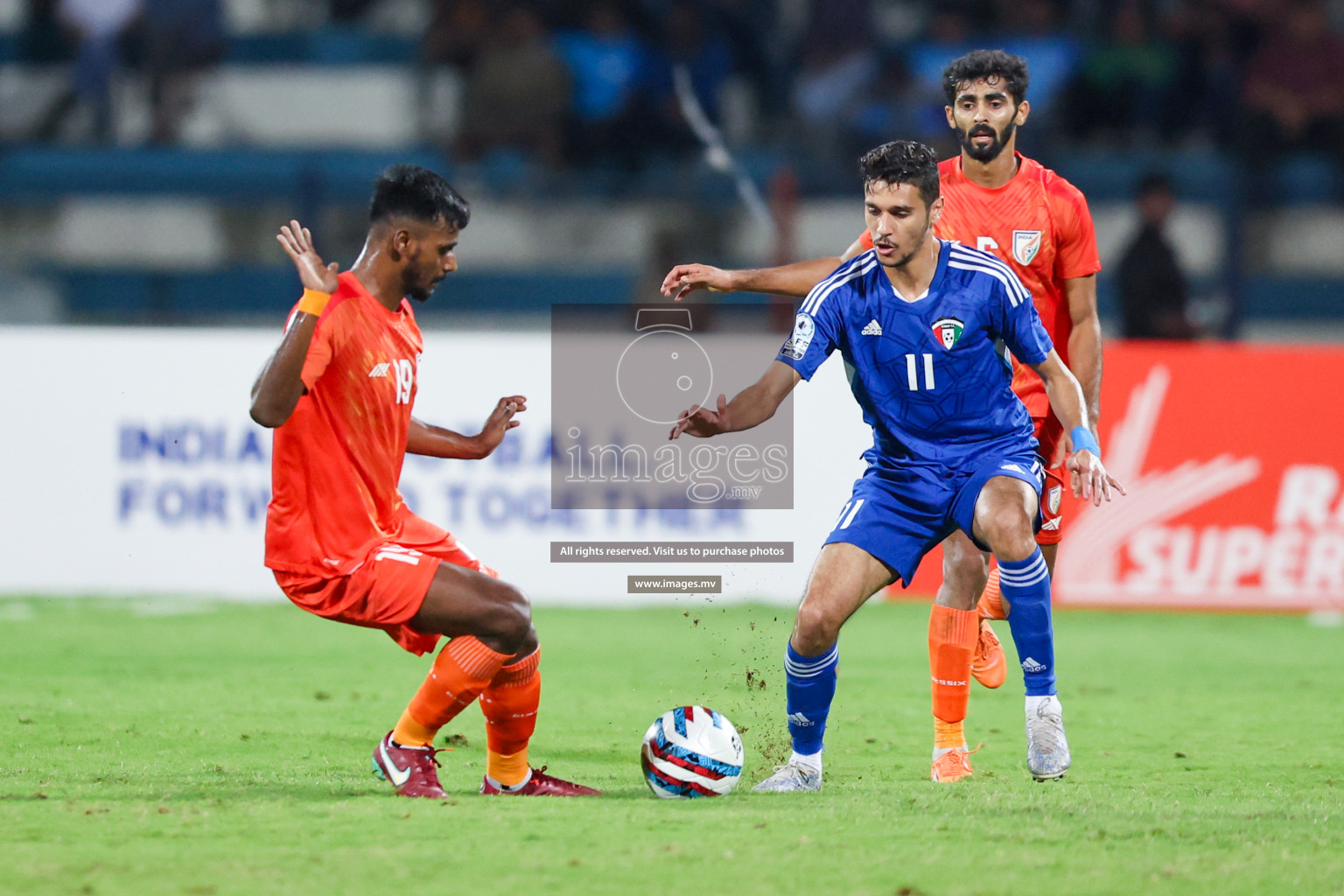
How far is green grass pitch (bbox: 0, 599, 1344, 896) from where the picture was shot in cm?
410

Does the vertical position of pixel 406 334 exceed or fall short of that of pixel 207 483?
it exceeds it

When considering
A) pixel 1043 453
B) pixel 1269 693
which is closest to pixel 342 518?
pixel 1043 453

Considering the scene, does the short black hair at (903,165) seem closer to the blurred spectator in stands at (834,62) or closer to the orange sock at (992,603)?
the orange sock at (992,603)

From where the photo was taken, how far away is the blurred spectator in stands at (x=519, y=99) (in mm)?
13430

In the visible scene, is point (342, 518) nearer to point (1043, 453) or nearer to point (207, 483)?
point (1043, 453)

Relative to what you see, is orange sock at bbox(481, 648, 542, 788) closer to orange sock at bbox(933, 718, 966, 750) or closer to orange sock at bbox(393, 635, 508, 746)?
orange sock at bbox(393, 635, 508, 746)

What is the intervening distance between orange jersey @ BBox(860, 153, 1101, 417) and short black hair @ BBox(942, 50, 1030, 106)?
0.32 meters

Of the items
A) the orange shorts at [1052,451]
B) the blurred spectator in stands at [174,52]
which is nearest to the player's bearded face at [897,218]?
the orange shorts at [1052,451]

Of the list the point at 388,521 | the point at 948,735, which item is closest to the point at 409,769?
the point at 388,521

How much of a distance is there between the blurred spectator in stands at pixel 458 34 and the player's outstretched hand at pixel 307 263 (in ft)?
32.9

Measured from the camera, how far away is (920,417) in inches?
215

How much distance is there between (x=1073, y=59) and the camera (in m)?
14.2

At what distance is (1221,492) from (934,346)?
555 cm

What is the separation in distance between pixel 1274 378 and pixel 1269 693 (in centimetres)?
324
